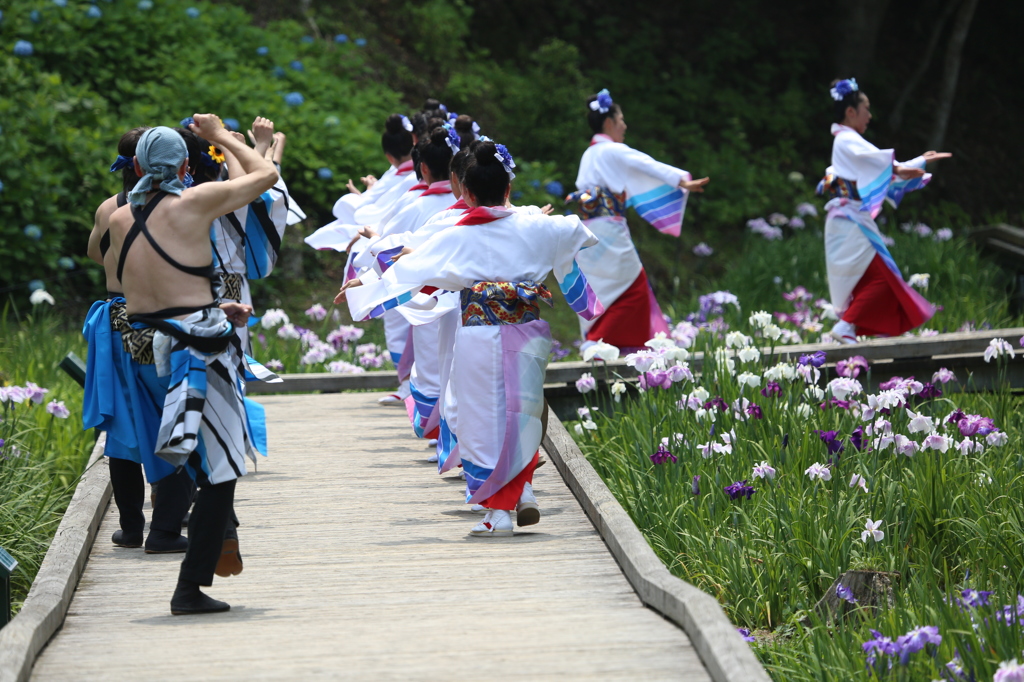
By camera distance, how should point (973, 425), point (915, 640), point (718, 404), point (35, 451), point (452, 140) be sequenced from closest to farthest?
point (915, 640) → point (973, 425) → point (718, 404) → point (452, 140) → point (35, 451)

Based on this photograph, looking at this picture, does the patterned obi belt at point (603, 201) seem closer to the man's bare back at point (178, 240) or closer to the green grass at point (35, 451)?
the green grass at point (35, 451)

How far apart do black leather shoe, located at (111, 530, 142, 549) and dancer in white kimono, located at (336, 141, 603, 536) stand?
1.23 metres

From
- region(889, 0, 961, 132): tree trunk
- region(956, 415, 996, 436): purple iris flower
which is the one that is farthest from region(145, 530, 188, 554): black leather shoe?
region(889, 0, 961, 132): tree trunk

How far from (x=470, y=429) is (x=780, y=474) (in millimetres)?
1311

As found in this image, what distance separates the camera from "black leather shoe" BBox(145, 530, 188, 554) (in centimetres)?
420

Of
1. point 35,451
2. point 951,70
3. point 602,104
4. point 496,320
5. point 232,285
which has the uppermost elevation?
point 602,104

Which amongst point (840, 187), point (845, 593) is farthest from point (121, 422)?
point (840, 187)

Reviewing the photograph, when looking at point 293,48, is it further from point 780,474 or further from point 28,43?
point 780,474

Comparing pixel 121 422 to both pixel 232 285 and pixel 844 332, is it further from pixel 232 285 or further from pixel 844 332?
pixel 844 332

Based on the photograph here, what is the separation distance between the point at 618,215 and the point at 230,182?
424 centimetres

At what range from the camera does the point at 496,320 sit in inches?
175

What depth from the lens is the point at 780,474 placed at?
4793mm

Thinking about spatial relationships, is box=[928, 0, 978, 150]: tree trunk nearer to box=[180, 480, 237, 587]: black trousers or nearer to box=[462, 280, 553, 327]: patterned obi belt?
box=[462, 280, 553, 327]: patterned obi belt

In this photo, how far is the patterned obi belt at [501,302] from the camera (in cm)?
443
